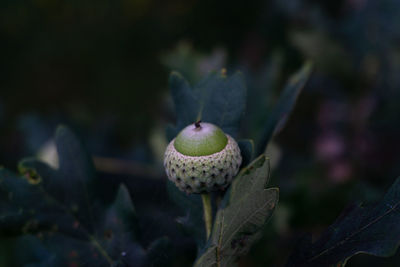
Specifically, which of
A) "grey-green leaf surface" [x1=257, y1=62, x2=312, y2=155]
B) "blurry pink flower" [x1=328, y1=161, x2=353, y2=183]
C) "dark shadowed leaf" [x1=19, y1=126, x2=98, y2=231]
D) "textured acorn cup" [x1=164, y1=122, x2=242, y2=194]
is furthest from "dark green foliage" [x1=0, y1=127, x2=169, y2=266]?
"blurry pink flower" [x1=328, y1=161, x2=353, y2=183]

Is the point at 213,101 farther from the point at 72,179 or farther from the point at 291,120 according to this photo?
the point at 291,120

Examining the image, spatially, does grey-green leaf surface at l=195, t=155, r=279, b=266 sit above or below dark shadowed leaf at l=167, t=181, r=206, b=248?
above

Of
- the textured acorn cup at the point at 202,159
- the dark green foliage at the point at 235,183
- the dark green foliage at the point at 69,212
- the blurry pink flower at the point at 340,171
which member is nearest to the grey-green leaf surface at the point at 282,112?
the dark green foliage at the point at 235,183

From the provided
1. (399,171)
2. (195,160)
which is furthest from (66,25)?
(195,160)

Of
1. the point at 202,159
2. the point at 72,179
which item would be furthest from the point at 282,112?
the point at 72,179

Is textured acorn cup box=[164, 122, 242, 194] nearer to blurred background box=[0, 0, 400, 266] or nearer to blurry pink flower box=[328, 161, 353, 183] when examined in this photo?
blurred background box=[0, 0, 400, 266]

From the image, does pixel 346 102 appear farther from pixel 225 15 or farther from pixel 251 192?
pixel 225 15

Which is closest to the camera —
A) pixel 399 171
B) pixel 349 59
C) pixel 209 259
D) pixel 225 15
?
Result: pixel 209 259
